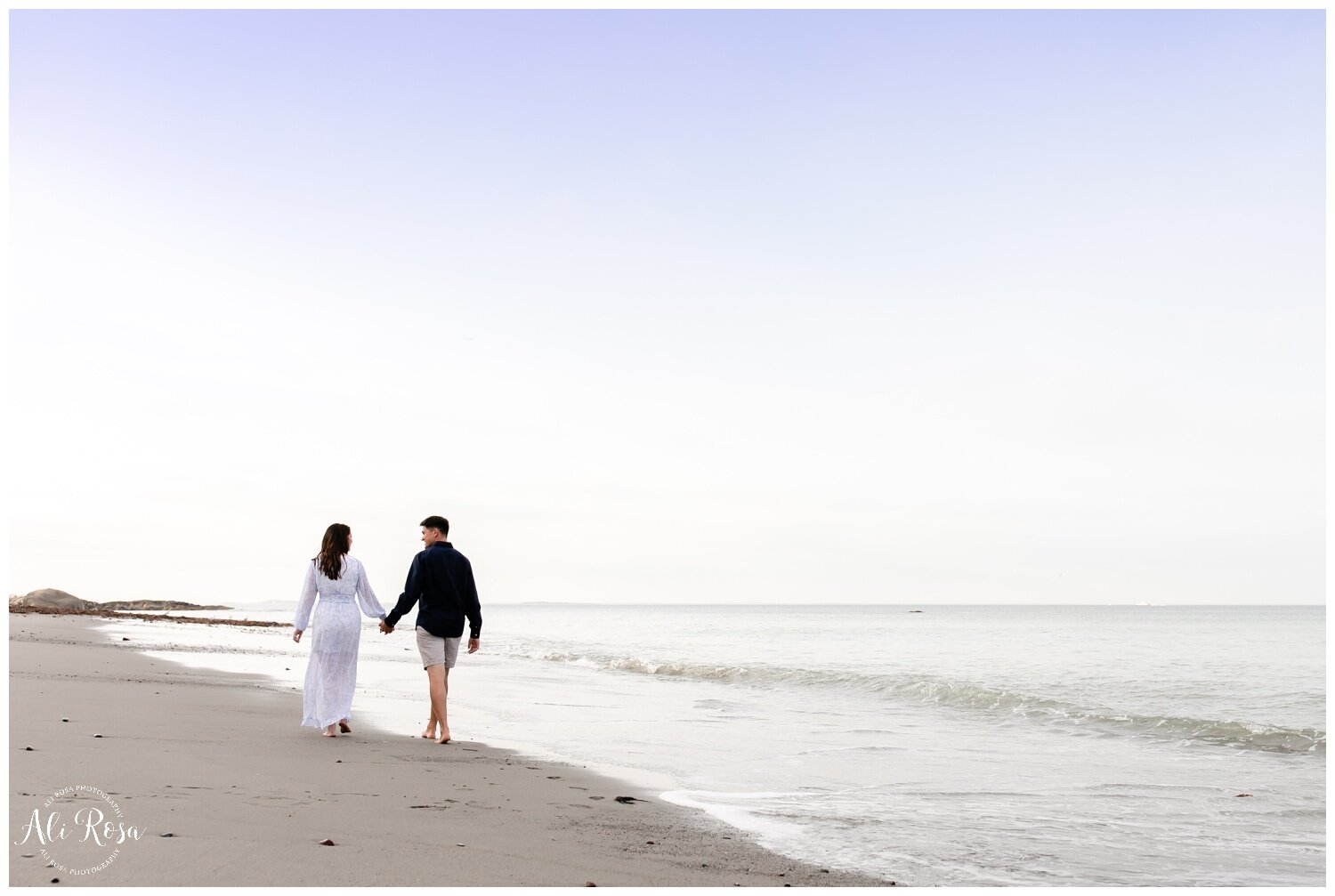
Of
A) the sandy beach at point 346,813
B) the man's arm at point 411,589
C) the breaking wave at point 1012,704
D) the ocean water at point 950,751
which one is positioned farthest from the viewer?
the breaking wave at point 1012,704

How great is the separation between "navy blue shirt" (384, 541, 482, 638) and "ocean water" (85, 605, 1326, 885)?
1.05 m

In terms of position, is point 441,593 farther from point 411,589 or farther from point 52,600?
point 52,600

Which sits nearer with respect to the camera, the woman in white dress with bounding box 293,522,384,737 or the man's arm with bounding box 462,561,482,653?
the woman in white dress with bounding box 293,522,384,737

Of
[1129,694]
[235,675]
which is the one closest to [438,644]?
[235,675]

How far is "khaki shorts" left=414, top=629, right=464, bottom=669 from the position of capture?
27.8 ft

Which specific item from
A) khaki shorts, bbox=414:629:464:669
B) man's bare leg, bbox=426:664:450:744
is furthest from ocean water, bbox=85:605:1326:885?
khaki shorts, bbox=414:629:464:669

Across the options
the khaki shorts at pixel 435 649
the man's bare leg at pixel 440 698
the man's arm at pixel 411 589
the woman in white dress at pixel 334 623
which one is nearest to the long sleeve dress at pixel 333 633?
the woman in white dress at pixel 334 623

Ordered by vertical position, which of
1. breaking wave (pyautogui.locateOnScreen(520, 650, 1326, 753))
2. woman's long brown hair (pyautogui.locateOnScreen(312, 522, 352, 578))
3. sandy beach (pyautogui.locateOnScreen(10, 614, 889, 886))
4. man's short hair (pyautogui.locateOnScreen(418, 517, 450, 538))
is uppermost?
man's short hair (pyautogui.locateOnScreen(418, 517, 450, 538))

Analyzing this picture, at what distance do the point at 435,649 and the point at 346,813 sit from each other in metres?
3.71

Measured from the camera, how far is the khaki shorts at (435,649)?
8.47m

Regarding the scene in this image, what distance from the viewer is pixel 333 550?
8.46 meters

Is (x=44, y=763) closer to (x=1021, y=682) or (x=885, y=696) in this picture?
(x=885, y=696)

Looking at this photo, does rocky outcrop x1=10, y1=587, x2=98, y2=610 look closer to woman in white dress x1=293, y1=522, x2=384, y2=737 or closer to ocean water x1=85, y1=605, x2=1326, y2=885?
ocean water x1=85, y1=605, x2=1326, y2=885

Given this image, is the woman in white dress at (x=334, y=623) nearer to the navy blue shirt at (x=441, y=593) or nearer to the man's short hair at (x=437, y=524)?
the navy blue shirt at (x=441, y=593)
